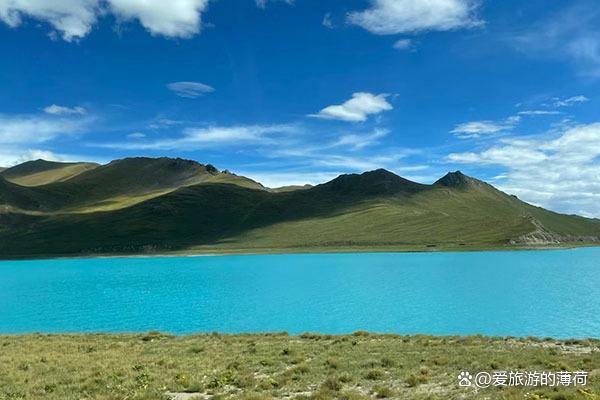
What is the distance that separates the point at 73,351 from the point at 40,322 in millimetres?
31351

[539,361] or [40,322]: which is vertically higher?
[539,361]

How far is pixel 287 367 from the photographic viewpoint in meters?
24.1

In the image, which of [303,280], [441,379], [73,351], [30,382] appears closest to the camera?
[441,379]

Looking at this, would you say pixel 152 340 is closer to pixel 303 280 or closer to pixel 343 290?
pixel 343 290

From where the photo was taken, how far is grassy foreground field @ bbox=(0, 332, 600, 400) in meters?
19.1

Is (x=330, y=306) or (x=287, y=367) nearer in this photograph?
(x=287, y=367)

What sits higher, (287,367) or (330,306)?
(287,367)

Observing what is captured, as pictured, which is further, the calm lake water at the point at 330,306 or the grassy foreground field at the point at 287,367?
the calm lake water at the point at 330,306

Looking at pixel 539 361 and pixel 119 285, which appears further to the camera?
pixel 119 285

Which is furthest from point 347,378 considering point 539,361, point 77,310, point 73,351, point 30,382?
point 77,310

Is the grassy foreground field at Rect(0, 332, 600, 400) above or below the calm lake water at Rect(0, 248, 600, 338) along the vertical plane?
above

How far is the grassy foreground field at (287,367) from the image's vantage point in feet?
62.7

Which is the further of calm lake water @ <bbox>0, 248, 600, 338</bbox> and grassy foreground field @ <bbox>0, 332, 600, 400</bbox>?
calm lake water @ <bbox>0, 248, 600, 338</bbox>

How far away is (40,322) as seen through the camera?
189 ft
